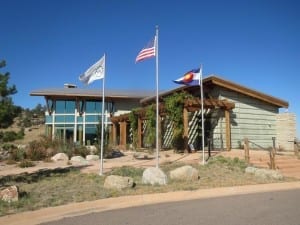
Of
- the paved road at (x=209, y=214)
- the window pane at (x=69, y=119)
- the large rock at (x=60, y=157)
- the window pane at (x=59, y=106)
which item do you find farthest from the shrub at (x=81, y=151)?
the window pane at (x=59, y=106)

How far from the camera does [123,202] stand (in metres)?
9.77

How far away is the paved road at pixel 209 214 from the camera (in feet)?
24.1

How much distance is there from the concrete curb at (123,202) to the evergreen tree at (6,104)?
160 inches

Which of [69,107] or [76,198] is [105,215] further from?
[69,107]

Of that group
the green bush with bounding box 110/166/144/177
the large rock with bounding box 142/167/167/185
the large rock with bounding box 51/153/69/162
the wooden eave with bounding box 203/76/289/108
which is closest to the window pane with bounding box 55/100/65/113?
the large rock with bounding box 51/153/69/162

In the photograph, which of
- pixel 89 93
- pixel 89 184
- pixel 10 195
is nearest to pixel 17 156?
pixel 89 184

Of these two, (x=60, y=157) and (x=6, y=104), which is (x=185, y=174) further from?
(x=60, y=157)

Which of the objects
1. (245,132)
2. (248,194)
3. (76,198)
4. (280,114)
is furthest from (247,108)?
(76,198)

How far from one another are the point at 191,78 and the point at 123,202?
9195 millimetres

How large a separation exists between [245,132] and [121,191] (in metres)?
16.4

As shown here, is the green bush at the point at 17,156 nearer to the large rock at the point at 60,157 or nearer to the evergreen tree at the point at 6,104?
the large rock at the point at 60,157

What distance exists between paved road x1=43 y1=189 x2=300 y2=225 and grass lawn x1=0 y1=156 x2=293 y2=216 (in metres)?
1.63

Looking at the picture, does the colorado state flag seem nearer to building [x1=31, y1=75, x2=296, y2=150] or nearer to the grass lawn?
building [x1=31, y1=75, x2=296, y2=150]

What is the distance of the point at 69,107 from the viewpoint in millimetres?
39656
